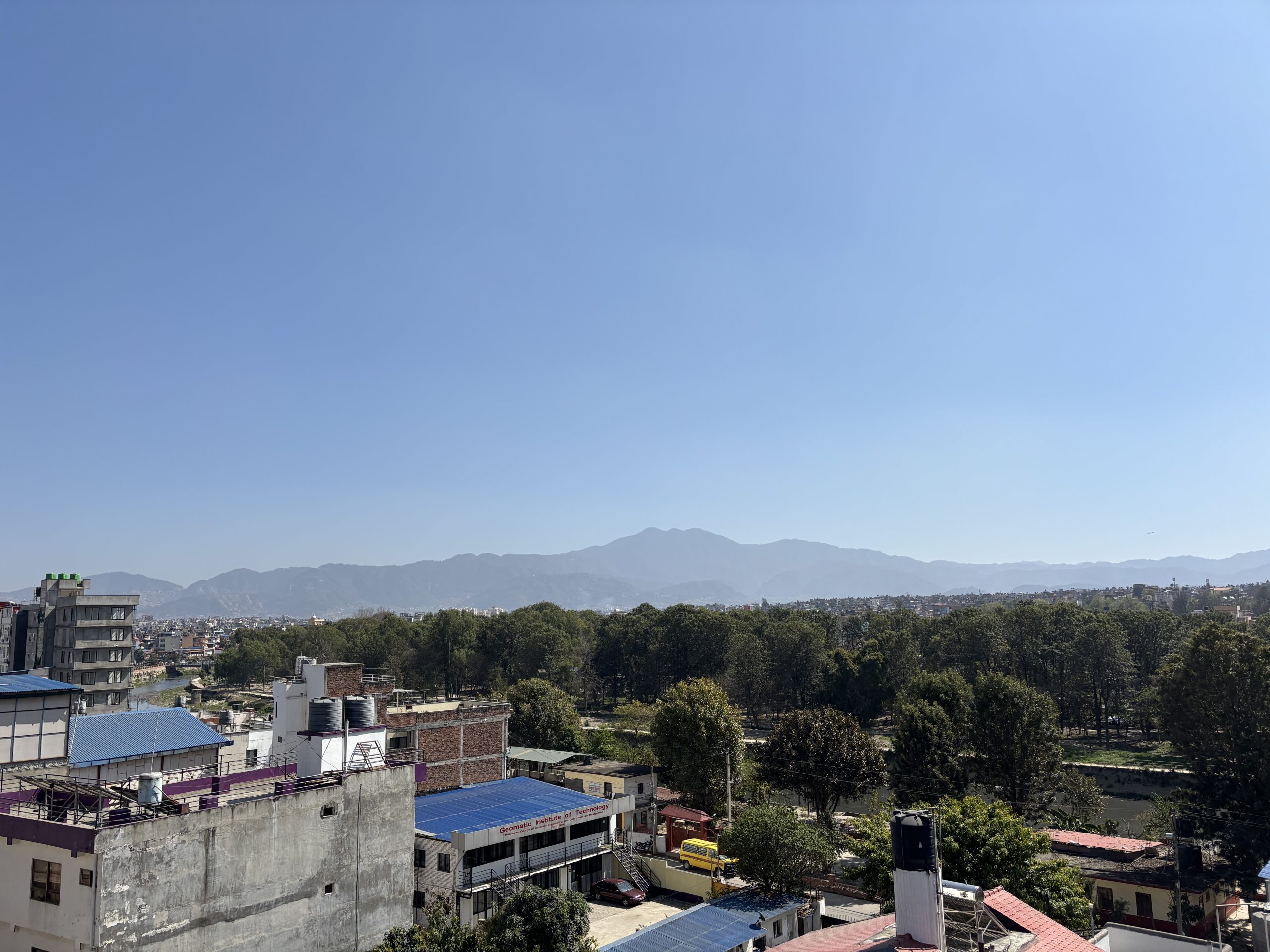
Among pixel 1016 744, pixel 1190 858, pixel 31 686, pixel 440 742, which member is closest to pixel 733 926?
pixel 1190 858

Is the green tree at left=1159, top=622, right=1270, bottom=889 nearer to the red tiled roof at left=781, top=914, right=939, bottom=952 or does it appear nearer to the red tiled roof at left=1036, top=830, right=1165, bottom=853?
the red tiled roof at left=1036, top=830, right=1165, bottom=853

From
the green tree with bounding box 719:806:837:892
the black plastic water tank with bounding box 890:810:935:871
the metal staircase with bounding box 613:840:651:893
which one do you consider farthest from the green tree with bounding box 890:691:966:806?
the black plastic water tank with bounding box 890:810:935:871

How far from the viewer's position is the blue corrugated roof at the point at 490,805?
3109 cm

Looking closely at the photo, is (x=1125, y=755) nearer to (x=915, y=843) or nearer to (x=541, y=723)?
(x=541, y=723)

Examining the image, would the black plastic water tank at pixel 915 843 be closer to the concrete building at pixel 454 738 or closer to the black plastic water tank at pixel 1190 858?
the black plastic water tank at pixel 1190 858

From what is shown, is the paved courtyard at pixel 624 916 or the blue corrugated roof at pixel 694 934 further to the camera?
the paved courtyard at pixel 624 916

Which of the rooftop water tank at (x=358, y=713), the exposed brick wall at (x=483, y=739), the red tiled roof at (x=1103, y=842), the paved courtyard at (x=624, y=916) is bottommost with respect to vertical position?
the paved courtyard at (x=624, y=916)

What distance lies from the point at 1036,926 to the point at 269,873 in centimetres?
1753

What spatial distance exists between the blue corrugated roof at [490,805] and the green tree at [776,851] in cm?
709

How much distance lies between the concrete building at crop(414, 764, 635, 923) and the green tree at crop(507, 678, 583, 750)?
2672cm

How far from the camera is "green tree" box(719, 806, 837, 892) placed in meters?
30.5

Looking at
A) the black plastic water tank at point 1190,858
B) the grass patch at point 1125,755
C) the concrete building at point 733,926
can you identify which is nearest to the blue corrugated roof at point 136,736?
the concrete building at point 733,926

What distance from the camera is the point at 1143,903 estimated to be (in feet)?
104

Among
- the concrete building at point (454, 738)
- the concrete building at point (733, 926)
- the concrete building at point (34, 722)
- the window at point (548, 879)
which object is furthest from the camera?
the concrete building at point (454, 738)
